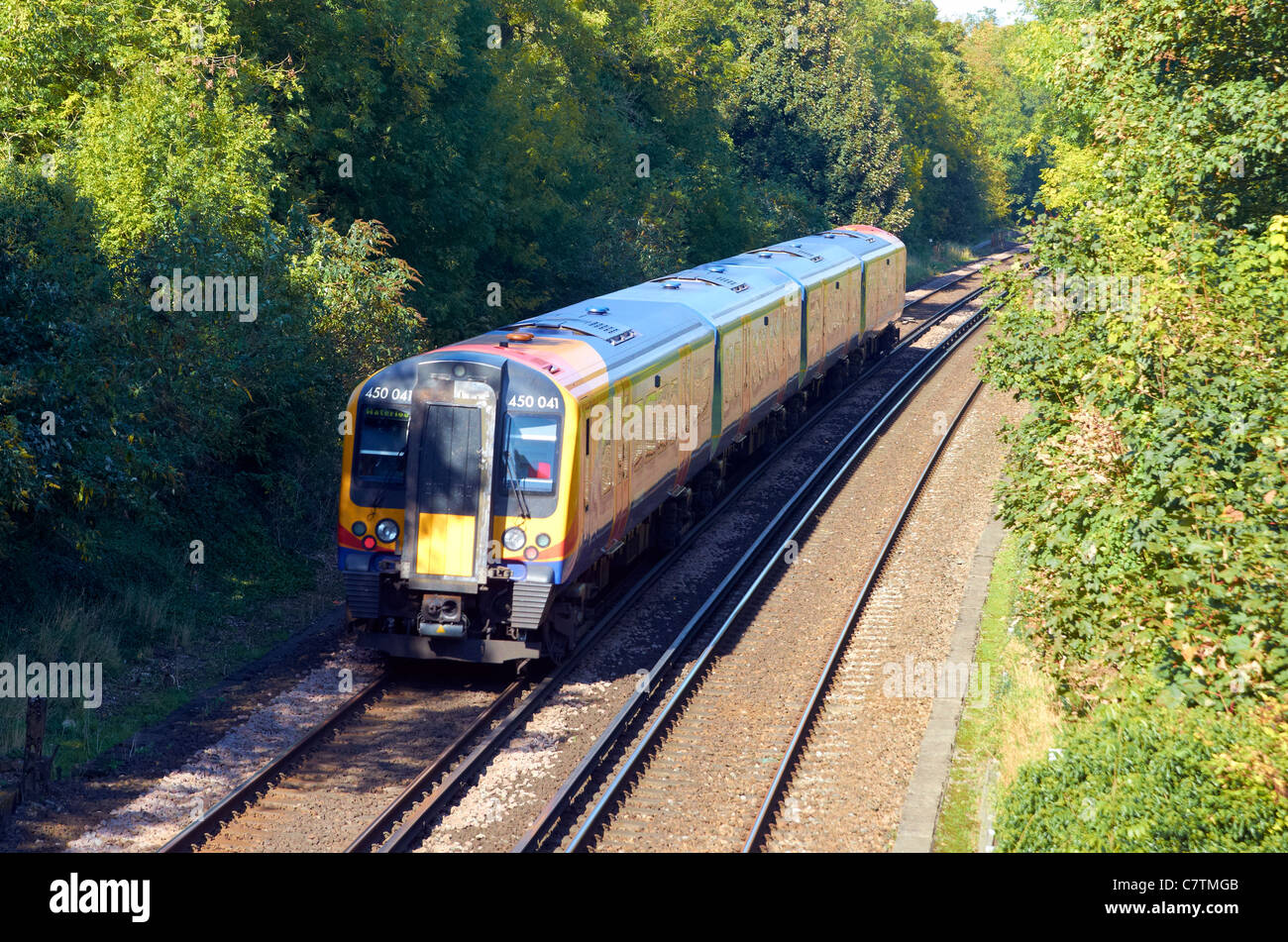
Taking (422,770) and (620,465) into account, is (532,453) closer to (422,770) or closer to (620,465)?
(620,465)

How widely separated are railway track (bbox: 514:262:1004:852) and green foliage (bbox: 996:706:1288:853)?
2584 millimetres

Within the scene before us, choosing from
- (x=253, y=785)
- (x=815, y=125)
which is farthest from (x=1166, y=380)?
(x=815, y=125)

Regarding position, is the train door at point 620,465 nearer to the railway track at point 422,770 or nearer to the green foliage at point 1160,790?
the railway track at point 422,770

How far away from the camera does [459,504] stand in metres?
13.4

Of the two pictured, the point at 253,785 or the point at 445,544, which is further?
the point at 445,544

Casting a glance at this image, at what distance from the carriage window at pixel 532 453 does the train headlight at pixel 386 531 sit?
54.7 inches

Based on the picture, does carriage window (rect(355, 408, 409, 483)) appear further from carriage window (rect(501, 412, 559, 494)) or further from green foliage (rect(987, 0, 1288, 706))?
green foliage (rect(987, 0, 1288, 706))

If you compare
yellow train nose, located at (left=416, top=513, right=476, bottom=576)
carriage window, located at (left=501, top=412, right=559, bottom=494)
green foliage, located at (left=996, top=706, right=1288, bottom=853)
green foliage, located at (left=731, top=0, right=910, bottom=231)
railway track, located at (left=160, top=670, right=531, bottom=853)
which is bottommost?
railway track, located at (left=160, top=670, right=531, bottom=853)

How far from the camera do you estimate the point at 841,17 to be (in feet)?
174

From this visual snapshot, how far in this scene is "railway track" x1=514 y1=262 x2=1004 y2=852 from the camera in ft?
35.3

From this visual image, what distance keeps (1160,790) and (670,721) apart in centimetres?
567

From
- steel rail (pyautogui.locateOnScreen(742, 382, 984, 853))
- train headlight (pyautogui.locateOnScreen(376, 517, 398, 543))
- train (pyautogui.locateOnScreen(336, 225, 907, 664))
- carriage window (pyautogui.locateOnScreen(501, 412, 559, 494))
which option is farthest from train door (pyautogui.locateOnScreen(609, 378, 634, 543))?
steel rail (pyautogui.locateOnScreen(742, 382, 984, 853))

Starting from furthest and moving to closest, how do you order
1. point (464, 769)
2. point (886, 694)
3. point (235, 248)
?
point (235, 248), point (886, 694), point (464, 769)

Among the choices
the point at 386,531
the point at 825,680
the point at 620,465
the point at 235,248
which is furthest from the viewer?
the point at 235,248
